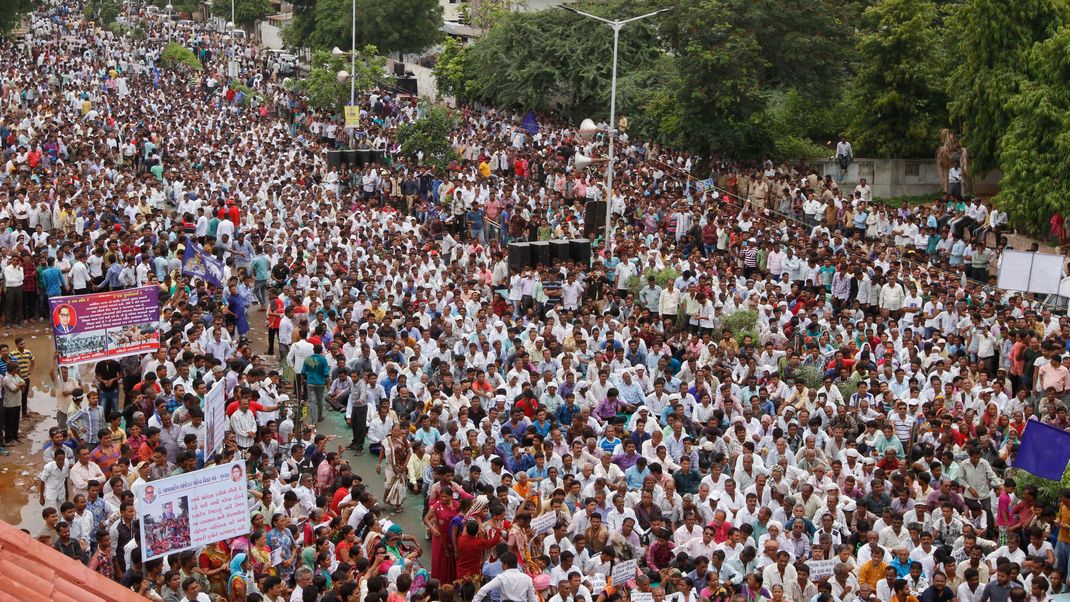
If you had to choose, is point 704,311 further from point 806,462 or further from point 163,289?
point 163,289

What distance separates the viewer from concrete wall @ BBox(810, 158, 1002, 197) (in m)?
32.7

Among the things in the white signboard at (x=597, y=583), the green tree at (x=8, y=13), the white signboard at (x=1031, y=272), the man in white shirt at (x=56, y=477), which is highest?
the green tree at (x=8, y=13)

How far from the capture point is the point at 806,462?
14906mm

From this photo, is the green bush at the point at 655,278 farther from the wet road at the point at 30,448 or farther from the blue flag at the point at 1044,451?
the wet road at the point at 30,448

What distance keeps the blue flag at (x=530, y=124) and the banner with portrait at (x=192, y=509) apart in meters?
28.0

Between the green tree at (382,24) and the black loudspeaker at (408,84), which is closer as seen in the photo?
the black loudspeaker at (408,84)

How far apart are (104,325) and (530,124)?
24819mm

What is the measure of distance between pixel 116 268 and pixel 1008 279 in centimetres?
1303

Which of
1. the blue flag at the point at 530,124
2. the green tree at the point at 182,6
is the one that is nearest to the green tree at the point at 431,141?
the blue flag at the point at 530,124

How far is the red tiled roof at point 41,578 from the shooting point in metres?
3.91

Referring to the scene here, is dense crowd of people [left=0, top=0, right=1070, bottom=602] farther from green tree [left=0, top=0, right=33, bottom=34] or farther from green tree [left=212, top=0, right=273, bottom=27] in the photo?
green tree [left=212, top=0, right=273, bottom=27]

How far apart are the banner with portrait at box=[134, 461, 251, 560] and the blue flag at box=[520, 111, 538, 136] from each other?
91.9 feet

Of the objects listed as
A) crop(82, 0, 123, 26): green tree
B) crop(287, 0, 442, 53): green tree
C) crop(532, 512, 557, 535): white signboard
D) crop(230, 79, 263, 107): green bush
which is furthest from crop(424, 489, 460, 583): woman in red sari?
crop(82, 0, 123, 26): green tree

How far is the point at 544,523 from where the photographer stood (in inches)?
501
